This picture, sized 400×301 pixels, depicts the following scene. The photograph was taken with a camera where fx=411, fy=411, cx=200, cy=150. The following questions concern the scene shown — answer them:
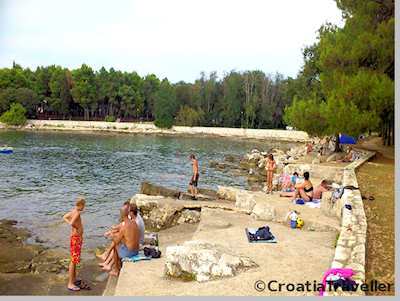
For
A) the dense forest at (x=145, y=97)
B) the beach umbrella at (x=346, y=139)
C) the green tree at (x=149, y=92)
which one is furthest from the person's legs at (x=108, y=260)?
the green tree at (x=149, y=92)

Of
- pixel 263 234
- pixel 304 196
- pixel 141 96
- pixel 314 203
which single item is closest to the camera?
pixel 263 234

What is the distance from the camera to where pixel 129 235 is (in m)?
10.0

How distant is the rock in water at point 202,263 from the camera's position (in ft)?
28.0

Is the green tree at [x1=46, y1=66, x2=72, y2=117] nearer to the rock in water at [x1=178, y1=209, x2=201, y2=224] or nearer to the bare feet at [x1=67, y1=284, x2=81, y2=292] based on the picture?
the rock in water at [x1=178, y1=209, x2=201, y2=224]

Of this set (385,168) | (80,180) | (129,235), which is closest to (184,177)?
(80,180)

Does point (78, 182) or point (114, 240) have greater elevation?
point (114, 240)

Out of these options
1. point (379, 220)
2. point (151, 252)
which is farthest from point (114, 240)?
point (379, 220)

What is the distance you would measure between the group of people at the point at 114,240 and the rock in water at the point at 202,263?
4.36 feet

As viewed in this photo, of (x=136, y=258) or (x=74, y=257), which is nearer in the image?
(x=74, y=257)

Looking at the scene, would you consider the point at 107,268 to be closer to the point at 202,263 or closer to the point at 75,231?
the point at 75,231

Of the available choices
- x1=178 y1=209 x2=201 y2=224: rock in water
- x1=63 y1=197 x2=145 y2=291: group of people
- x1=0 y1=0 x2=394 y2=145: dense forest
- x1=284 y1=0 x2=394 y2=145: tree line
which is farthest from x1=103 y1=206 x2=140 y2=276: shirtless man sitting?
x1=0 y1=0 x2=394 y2=145: dense forest

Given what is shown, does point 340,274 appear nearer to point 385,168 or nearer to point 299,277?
point 299,277

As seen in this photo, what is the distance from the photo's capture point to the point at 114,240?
33.7 ft

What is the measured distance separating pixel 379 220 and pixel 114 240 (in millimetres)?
7127
